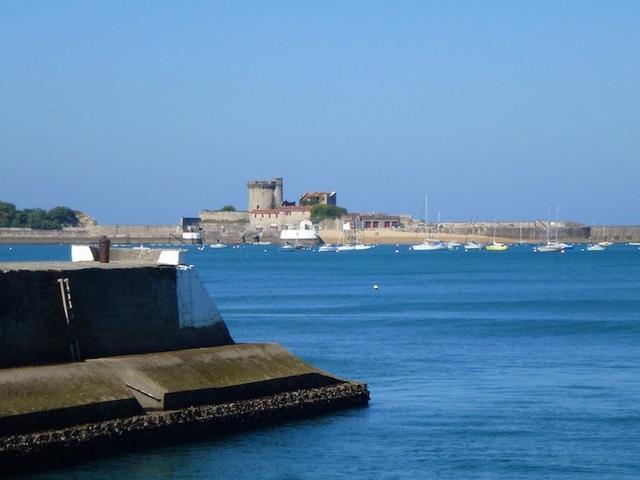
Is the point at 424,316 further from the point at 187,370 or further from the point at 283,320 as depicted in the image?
the point at 187,370

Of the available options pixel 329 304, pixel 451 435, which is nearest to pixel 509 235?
pixel 329 304

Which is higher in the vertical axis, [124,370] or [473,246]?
[124,370]

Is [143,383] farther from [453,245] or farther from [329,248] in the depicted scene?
[453,245]

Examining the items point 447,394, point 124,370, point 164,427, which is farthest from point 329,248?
point 164,427

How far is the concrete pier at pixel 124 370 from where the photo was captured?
1817cm

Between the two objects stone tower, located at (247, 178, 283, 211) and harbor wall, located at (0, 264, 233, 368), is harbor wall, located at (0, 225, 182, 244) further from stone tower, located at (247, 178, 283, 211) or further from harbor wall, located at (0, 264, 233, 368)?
harbor wall, located at (0, 264, 233, 368)

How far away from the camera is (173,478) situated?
59.8 feet

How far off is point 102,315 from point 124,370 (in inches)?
63.8

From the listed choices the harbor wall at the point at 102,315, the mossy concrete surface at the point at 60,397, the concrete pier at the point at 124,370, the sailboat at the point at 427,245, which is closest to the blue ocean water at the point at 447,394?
the concrete pier at the point at 124,370

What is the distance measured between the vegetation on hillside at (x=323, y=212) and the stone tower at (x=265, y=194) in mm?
9870

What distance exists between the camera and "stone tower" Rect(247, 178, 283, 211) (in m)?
186

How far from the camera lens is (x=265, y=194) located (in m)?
187

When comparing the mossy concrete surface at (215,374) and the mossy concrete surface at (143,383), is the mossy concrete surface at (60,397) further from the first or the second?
the mossy concrete surface at (215,374)

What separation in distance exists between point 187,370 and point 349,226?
157693 millimetres
